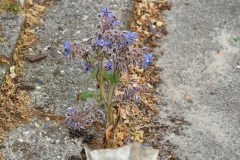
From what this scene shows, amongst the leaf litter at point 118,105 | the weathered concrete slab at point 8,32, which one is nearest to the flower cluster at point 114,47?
the leaf litter at point 118,105

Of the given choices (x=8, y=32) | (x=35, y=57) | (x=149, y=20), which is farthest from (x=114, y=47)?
(x=149, y=20)

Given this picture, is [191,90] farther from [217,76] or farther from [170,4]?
[170,4]

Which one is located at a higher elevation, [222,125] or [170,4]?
[170,4]

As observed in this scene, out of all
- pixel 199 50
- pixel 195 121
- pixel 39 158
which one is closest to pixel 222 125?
pixel 195 121

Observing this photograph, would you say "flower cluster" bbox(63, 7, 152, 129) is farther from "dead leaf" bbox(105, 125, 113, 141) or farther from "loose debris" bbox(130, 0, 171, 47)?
"loose debris" bbox(130, 0, 171, 47)

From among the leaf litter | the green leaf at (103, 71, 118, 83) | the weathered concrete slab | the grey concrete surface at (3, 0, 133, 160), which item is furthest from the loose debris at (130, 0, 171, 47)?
the green leaf at (103, 71, 118, 83)

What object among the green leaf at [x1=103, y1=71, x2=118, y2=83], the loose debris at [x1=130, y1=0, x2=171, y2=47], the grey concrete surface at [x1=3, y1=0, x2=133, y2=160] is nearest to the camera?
the green leaf at [x1=103, y1=71, x2=118, y2=83]
